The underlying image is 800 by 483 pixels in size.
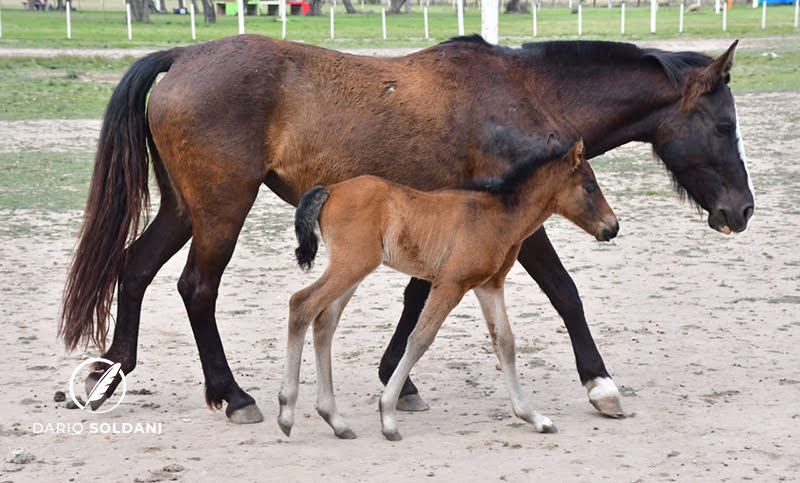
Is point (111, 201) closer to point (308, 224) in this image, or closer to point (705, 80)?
point (308, 224)

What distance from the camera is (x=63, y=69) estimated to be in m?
24.0

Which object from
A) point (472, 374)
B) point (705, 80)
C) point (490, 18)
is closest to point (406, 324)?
point (472, 374)

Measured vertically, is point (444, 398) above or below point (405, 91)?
below

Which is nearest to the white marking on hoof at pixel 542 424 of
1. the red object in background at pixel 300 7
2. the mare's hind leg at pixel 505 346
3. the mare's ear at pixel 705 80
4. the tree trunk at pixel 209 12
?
the mare's hind leg at pixel 505 346

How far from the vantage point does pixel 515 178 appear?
5.37 m

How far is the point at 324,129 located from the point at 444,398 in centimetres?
170

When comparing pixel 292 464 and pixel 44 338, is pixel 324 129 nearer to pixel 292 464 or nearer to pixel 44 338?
pixel 292 464

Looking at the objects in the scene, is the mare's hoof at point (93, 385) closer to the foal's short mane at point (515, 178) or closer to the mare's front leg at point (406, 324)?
the mare's front leg at point (406, 324)

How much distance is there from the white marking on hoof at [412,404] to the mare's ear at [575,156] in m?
1.55

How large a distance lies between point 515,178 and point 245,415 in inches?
74.5

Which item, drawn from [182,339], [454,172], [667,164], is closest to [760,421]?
[667,164]

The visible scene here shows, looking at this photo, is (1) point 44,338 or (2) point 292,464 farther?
(1) point 44,338

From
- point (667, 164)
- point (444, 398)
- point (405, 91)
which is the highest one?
point (405, 91)

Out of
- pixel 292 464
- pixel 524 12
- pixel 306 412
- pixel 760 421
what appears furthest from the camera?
pixel 524 12
